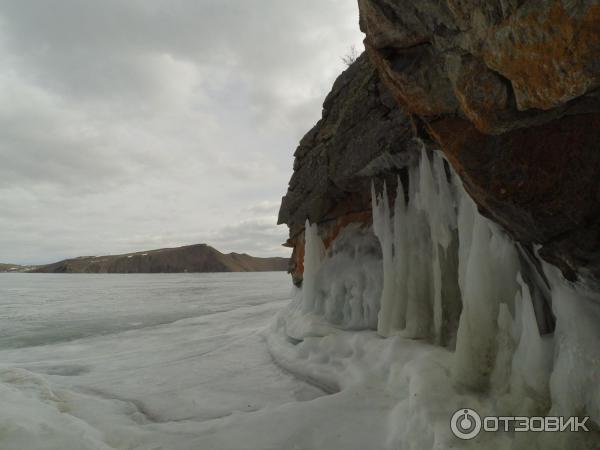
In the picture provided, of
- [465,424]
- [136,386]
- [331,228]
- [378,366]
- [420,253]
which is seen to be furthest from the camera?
[331,228]

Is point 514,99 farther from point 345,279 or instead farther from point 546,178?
point 345,279

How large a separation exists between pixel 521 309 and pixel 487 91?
2171 mm

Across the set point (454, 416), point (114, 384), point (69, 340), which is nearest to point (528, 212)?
point (454, 416)

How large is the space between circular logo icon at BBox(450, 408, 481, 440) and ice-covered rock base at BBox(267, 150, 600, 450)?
2.1 inches

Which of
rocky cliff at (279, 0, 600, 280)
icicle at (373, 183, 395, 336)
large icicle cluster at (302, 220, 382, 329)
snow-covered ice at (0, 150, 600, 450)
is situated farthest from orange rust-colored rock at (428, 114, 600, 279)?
large icicle cluster at (302, 220, 382, 329)

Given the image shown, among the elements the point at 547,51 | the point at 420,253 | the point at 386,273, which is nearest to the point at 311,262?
the point at 386,273

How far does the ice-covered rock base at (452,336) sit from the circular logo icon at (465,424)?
0.05 meters

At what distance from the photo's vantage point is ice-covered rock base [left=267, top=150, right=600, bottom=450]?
8.34ft

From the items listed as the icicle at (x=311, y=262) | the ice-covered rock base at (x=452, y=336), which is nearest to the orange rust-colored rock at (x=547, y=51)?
the ice-covered rock base at (x=452, y=336)

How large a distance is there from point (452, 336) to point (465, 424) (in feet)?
7.12

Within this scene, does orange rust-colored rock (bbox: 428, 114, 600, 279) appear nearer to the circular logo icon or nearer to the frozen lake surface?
the circular logo icon

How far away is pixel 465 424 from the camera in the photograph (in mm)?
2801

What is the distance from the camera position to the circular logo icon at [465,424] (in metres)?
2.70

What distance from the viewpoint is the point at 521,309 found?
317cm
